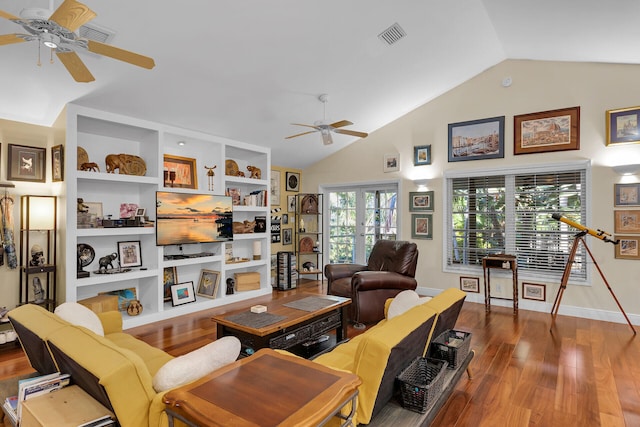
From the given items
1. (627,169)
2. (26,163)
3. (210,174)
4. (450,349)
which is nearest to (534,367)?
(450,349)

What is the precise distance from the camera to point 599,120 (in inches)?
179

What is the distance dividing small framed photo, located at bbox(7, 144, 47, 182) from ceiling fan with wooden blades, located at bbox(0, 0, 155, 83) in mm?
2319

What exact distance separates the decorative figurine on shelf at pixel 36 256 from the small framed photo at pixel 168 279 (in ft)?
4.64

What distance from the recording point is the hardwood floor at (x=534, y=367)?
7.83 ft

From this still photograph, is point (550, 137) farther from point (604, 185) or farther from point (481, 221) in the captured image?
point (481, 221)

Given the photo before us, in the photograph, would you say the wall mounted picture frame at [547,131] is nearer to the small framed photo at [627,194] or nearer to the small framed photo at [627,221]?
the small framed photo at [627,194]

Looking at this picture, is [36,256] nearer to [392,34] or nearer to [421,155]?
[392,34]

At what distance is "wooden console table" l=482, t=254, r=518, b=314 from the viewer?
15.8 ft

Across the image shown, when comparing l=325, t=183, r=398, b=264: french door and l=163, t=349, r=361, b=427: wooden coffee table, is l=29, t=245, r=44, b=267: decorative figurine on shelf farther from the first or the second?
l=325, t=183, r=398, b=264: french door

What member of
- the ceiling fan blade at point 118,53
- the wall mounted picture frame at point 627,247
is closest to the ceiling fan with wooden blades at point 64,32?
the ceiling fan blade at point 118,53

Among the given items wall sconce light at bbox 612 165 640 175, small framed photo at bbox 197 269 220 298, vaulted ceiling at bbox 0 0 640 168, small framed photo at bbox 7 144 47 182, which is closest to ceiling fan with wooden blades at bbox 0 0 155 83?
vaulted ceiling at bbox 0 0 640 168

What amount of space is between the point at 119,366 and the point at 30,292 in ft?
12.2

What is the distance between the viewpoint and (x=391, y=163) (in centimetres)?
629

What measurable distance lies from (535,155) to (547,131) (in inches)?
13.8
